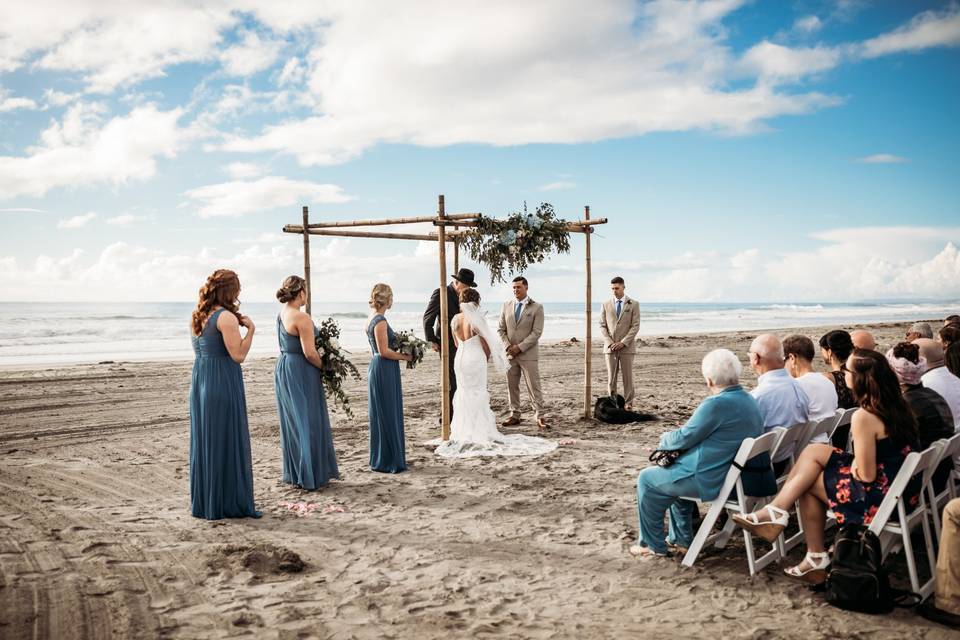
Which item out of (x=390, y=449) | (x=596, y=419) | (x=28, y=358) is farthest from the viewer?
(x=28, y=358)

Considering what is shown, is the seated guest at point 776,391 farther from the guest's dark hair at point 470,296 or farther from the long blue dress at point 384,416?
the guest's dark hair at point 470,296

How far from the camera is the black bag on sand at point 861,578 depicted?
A: 3.64 metres

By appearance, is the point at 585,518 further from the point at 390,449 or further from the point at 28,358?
the point at 28,358

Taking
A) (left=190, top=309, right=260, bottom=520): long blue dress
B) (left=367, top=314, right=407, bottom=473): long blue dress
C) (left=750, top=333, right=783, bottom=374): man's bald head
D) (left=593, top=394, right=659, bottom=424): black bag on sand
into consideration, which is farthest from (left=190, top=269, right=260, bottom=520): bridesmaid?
(left=593, top=394, right=659, bottom=424): black bag on sand

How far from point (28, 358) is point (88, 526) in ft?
61.8

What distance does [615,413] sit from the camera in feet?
31.6

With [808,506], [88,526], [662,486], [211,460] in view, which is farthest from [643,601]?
[88,526]

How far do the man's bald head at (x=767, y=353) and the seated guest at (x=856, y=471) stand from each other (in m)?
0.58

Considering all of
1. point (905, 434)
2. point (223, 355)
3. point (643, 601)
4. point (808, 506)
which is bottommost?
point (643, 601)

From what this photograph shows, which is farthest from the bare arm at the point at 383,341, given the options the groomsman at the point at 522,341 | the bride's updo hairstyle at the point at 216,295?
the groomsman at the point at 522,341

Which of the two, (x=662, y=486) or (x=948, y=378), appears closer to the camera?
(x=662, y=486)

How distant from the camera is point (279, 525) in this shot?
542cm

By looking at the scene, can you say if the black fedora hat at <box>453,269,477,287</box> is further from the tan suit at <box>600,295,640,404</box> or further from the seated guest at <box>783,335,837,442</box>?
the seated guest at <box>783,335,837,442</box>

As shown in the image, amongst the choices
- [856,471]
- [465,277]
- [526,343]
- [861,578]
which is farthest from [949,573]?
[526,343]
